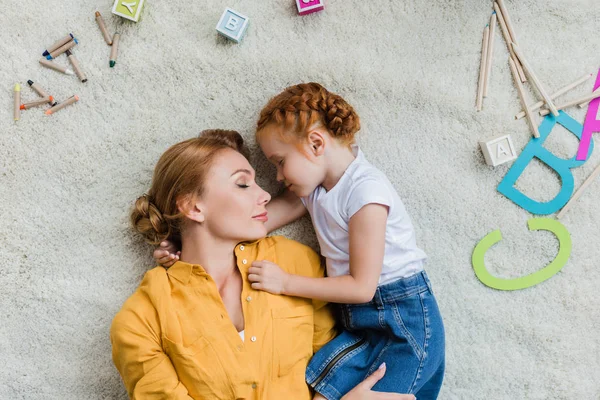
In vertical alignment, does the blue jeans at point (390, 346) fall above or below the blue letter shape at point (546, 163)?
below

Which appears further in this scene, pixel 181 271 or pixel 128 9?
pixel 128 9

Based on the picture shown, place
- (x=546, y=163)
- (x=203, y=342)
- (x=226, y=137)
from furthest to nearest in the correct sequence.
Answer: (x=546, y=163) → (x=226, y=137) → (x=203, y=342)

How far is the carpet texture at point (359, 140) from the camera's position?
1.36 m

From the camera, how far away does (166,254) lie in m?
1.26

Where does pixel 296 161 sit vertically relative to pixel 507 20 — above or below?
below

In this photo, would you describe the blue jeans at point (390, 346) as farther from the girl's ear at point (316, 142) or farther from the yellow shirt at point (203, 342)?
the girl's ear at point (316, 142)

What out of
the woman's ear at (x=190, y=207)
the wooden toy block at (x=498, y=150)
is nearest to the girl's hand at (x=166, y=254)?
the woman's ear at (x=190, y=207)

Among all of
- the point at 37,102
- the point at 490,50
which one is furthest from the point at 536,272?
the point at 37,102

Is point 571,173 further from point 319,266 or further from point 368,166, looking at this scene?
point 319,266

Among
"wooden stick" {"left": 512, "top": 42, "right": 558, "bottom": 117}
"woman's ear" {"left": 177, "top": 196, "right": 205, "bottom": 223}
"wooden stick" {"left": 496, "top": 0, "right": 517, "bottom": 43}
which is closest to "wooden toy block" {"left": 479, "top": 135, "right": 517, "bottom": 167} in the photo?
"wooden stick" {"left": 512, "top": 42, "right": 558, "bottom": 117}

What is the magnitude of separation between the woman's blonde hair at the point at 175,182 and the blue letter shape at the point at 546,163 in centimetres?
74

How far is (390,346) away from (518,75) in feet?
2.63

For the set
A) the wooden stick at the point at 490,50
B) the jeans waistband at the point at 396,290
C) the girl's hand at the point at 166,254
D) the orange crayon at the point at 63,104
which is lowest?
the jeans waistband at the point at 396,290

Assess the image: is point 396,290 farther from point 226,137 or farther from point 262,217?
point 226,137
